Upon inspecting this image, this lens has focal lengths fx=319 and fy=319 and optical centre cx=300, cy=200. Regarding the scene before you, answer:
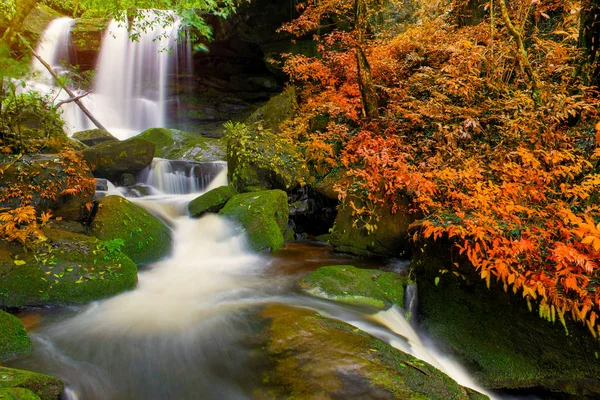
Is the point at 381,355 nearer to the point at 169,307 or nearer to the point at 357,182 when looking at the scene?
the point at 169,307

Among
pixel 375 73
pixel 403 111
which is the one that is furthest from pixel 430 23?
pixel 403 111

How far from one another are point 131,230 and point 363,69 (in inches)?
242

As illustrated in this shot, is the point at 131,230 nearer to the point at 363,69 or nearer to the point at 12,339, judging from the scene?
the point at 12,339

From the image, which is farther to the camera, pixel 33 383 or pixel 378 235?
pixel 378 235

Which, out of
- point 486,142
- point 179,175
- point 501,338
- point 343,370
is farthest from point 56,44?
point 501,338

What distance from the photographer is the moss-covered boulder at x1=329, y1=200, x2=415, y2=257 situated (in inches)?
241

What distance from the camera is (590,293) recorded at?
2902 mm

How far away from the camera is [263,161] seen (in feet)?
27.6

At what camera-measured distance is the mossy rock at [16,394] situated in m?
1.96

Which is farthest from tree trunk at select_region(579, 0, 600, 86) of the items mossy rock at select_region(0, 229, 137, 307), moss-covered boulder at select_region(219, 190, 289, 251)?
mossy rock at select_region(0, 229, 137, 307)

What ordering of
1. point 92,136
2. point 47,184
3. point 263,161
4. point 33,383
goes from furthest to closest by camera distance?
point 92,136 < point 263,161 < point 47,184 < point 33,383

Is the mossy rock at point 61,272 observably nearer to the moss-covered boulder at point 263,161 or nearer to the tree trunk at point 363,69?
the moss-covered boulder at point 263,161

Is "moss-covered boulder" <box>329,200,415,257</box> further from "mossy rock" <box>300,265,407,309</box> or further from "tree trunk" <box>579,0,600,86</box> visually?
"tree trunk" <box>579,0,600,86</box>

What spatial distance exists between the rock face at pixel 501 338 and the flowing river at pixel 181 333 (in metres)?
0.24
